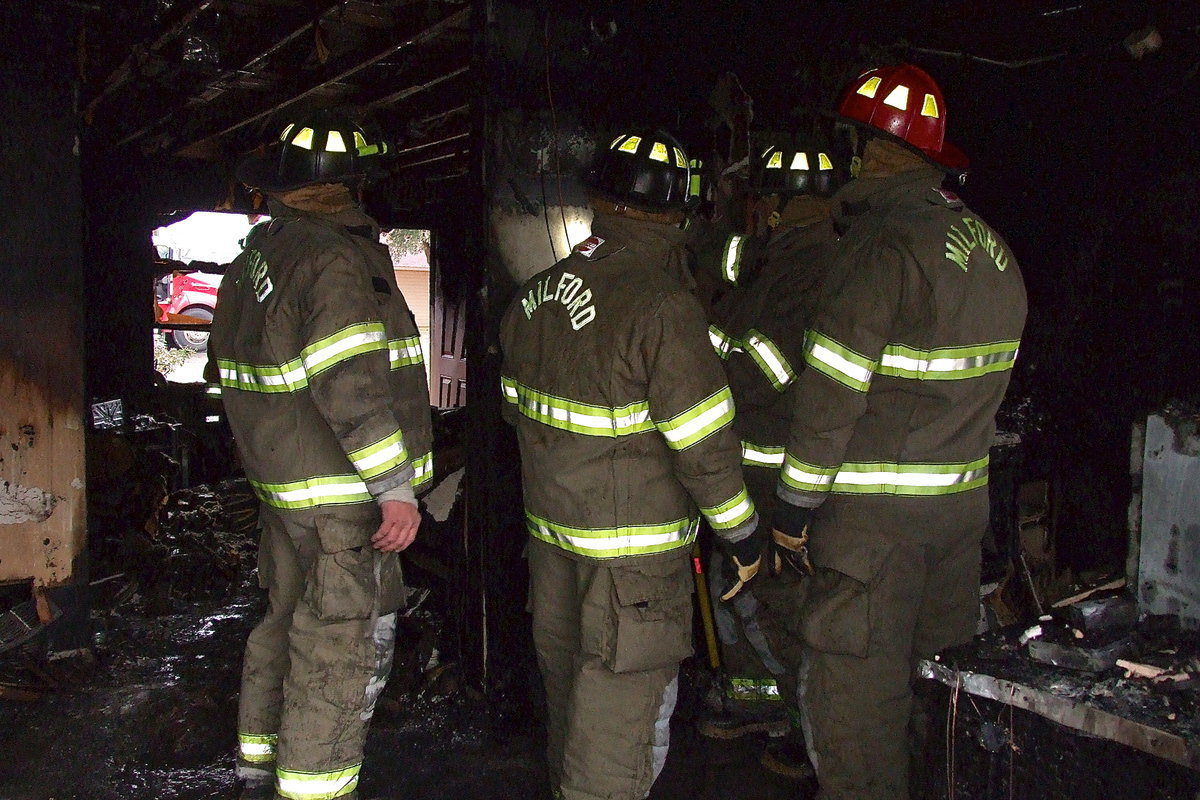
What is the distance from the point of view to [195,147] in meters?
9.57

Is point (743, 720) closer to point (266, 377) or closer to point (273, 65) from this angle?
point (266, 377)

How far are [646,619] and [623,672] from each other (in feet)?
0.57

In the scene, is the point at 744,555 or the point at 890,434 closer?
the point at 890,434

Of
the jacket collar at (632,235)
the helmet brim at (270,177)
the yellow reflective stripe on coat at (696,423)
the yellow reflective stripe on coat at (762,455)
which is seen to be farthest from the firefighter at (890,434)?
the helmet brim at (270,177)

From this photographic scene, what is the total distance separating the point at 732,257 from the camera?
13.4ft

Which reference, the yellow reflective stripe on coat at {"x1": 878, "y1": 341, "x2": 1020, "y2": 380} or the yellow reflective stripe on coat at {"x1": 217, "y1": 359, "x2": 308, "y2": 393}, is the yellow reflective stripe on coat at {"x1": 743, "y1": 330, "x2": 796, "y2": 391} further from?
the yellow reflective stripe on coat at {"x1": 217, "y1": 359, "x2": 308, "y2": 393}

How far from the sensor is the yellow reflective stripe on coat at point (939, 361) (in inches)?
106

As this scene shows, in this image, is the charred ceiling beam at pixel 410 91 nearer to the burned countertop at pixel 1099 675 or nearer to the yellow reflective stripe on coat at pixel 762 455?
the yellow reflective stripe on coat at pixel 762 455

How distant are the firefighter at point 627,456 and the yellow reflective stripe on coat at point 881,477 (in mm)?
203

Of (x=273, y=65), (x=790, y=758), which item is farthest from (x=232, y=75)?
(x=790, y=758)

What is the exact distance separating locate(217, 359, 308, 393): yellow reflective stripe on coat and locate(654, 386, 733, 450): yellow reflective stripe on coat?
1.15m

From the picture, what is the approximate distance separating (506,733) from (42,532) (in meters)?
2.54

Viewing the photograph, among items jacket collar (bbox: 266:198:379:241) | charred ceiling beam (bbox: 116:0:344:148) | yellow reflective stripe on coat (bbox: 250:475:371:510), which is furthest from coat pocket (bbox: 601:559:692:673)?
charred ceiling beam (bbox: 116:0:344:148)

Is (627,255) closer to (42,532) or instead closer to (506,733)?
(506,733)
